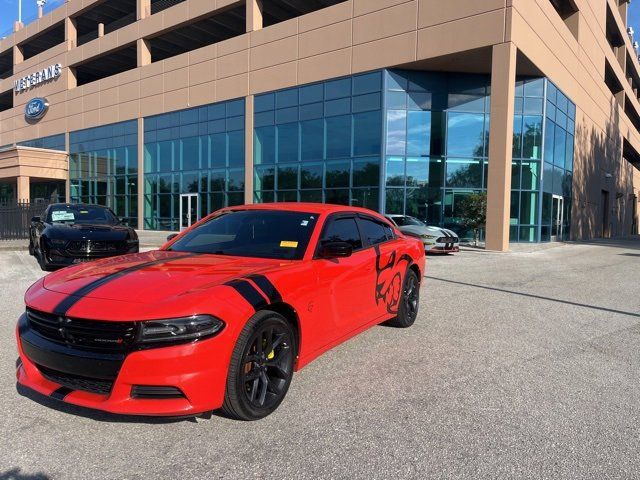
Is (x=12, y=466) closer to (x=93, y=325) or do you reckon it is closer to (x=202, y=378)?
(x=93, y=325)

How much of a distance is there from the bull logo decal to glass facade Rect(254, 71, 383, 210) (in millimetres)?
16313

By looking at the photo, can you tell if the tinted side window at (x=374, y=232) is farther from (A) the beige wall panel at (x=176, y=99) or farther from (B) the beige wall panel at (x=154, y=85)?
(B) the beige wall panel at (x=154, y=85)

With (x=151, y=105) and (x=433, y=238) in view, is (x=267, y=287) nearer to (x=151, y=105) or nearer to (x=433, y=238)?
(x=433, y=238)

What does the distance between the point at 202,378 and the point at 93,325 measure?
2.44 ft

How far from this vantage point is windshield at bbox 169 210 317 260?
4137 millimetres

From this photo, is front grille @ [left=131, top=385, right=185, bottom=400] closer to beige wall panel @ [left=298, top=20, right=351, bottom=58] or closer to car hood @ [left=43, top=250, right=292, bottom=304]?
car hood @ [left=43, top=250, right=292, bottom=304]

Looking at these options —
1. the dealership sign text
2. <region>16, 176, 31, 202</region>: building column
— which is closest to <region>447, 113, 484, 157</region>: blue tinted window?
the dealership sign text

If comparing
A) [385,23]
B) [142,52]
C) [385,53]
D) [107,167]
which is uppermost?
[142,52]

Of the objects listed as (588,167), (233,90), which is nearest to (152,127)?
(233,90)

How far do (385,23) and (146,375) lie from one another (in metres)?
21.1

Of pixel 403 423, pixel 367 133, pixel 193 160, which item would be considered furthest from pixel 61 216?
pixel 193 160

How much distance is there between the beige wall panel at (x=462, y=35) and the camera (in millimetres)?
18094

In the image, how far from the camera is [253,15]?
25344 mm


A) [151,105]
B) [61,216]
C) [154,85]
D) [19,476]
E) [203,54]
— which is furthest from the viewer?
→ [151,105]
